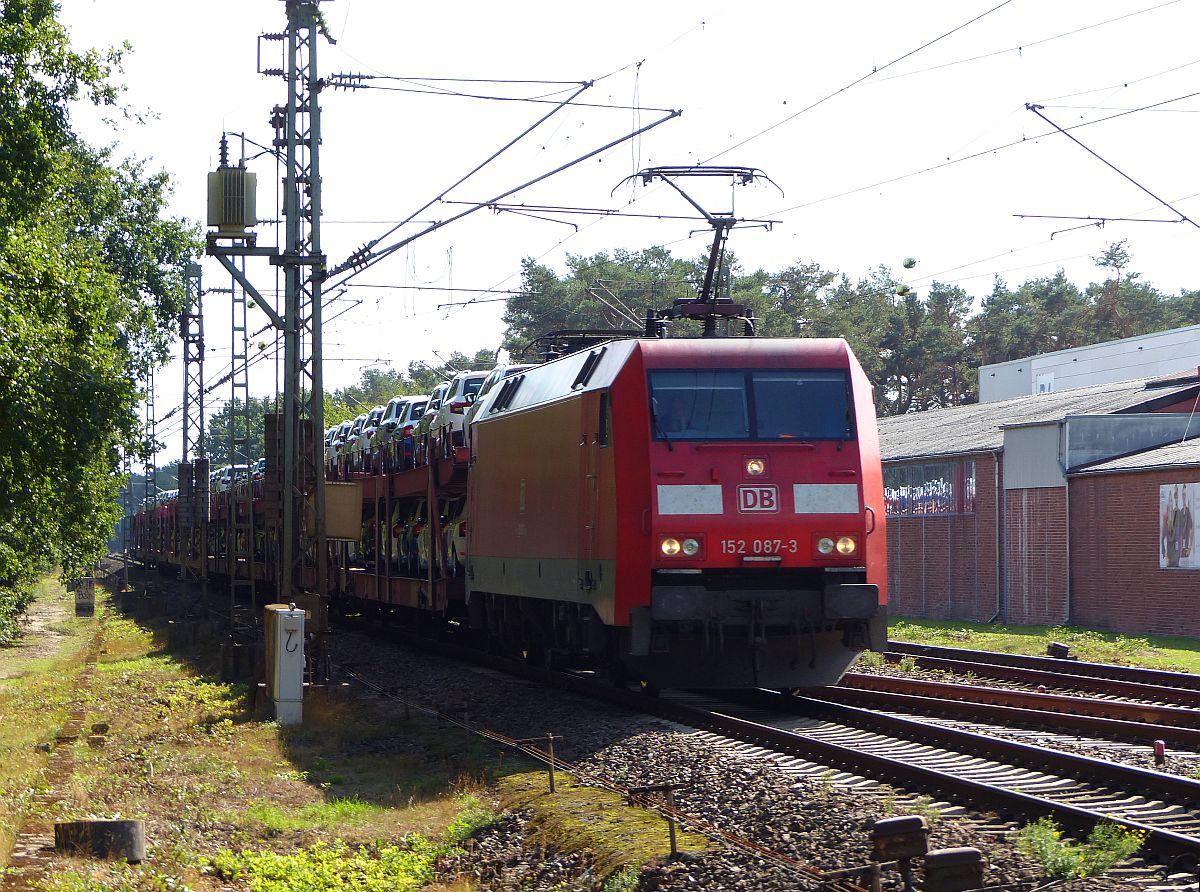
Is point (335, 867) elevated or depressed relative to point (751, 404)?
depressed

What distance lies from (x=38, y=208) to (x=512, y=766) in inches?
466

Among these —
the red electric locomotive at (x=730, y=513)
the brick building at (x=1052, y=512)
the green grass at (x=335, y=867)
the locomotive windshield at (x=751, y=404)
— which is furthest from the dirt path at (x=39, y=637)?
the green grass at (x=335, y=867)

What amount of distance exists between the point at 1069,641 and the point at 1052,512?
647 centimetres

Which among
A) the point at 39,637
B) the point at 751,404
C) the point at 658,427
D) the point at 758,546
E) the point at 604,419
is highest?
the point at 751,404

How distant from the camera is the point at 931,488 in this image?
35.4 metres

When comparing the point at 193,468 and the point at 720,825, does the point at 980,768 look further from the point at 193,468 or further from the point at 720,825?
the point at 193,468

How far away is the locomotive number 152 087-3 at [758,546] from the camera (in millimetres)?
13023

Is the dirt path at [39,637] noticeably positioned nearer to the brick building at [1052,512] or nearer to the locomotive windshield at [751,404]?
the locomotive windshield at [751,404]

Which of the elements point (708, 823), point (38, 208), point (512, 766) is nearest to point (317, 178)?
point (38, 208)

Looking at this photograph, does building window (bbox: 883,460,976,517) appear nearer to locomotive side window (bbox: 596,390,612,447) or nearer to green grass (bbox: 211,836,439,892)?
locomotive side window (bbox: 596,390,612,447)

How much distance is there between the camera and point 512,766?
11.7 meters

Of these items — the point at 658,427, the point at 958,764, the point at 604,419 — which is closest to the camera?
the point at 958,764

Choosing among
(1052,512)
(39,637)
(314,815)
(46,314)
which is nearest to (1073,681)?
(314,815)

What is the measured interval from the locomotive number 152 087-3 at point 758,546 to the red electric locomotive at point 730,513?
11 millimetres
